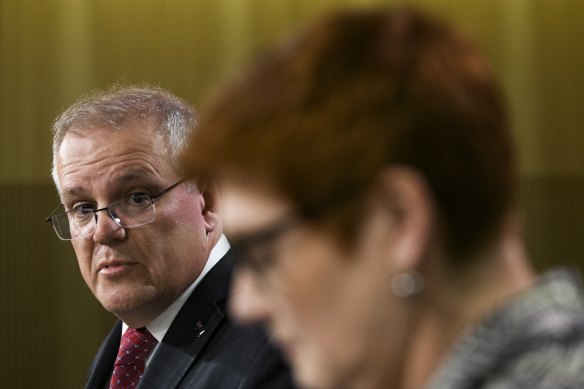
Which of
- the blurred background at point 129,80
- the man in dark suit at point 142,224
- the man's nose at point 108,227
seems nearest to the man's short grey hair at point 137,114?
the man in dark suit at point 142,224

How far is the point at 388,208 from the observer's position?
1.07 meters

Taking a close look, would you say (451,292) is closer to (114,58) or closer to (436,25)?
(436,25)

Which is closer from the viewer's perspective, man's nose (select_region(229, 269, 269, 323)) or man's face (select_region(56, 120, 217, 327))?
man's nose (select_region(229, 269, 269, 323))

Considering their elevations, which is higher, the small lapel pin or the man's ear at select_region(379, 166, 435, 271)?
the man's ear at select_region(379, 166, 435, 271)

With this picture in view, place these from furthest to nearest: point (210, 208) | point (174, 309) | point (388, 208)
Result: point (210, 208) < point (174, 309) < point (388, 208)

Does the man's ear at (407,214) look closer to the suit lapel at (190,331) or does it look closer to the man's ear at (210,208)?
the suit lapel at (190,331)

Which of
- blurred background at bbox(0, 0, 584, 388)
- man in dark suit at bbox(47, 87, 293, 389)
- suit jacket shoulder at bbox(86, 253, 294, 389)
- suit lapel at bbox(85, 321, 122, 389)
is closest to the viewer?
suit jacket shoulder at bbox(86, 253, 294, 389)

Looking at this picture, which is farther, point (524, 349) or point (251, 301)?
point (251, 301)

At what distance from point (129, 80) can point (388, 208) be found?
5.46m

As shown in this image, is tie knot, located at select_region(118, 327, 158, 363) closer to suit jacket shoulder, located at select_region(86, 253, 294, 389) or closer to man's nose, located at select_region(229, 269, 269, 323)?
suit jacket shoulder, located at select_region(86, 253, 294, 389)

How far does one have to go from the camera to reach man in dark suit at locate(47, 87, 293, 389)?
2525mm

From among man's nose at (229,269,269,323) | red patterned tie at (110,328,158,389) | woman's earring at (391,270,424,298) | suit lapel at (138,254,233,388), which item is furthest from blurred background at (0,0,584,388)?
woman's earring at (391,270,424,298)

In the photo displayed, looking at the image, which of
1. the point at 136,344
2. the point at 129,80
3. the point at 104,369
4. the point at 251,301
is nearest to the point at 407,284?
the point at 251,301

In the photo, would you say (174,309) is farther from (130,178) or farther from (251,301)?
(251,301)
